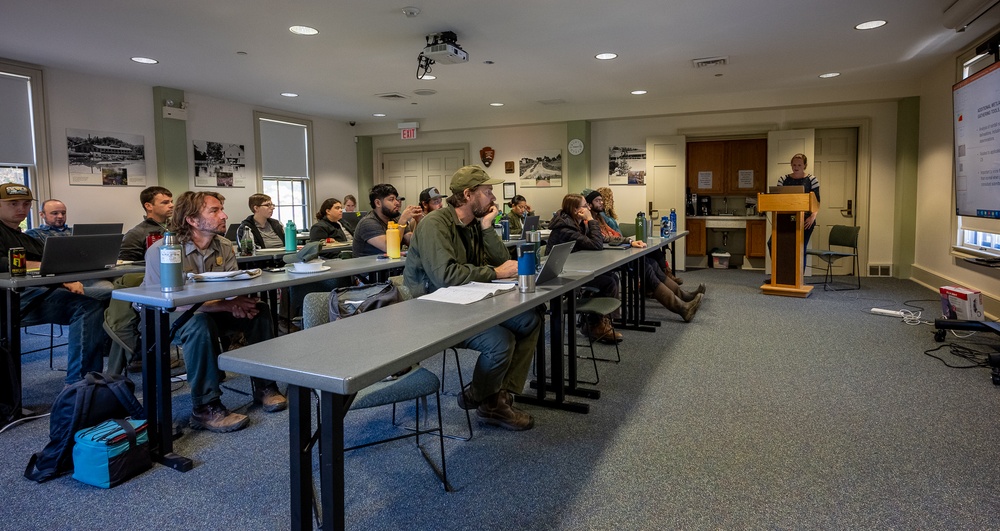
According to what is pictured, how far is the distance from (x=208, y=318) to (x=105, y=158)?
5033mm

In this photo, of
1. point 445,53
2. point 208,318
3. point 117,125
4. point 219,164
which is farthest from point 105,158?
point 208,318

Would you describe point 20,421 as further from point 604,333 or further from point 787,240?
point 787,240

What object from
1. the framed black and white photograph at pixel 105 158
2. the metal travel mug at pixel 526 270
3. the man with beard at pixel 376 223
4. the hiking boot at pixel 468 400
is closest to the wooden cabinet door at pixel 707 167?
the man with beard at pixel 376 223

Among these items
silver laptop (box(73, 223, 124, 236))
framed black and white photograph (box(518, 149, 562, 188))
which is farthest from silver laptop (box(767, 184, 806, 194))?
silver laptop (box(73, 223, 124, 236))

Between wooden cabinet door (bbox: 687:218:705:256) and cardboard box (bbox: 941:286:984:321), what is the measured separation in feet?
15.2

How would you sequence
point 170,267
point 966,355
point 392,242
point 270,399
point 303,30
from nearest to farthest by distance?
point 170,267
point 270,399
point 966,355
point 392,242
point 303,30

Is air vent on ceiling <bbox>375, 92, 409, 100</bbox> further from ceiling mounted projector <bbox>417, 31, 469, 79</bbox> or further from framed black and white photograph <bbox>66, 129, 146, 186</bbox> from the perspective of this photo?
framed black and white photograph <bbox>66, 129, 146, 186</bbox>

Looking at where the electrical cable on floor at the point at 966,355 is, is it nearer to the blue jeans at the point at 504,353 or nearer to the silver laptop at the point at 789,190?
the silver laptop at the point at 789,190

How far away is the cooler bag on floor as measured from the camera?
218 centimetres

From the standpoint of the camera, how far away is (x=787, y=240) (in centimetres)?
624

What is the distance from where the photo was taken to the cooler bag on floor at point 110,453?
7.16 feet

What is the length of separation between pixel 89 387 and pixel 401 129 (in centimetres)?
807

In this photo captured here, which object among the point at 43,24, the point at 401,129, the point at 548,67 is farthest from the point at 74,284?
the point at 401,129

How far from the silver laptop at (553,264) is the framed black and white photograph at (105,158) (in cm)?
606
